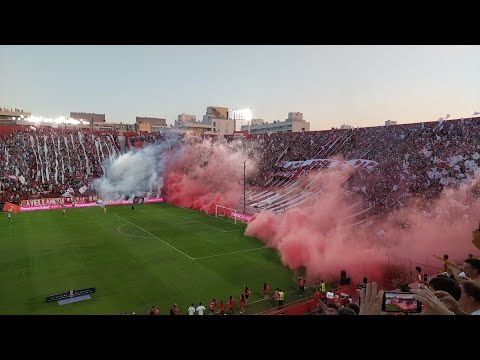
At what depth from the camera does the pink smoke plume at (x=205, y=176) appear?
121ft

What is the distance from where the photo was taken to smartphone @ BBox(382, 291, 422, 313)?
15.1 feet

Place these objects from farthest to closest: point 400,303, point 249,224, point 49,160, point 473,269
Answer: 1. point 49,160
2. point 249,224
3. point 473,269
4. point 400,303

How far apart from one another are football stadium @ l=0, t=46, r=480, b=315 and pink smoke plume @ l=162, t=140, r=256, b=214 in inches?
7.8

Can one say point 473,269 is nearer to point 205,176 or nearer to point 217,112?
point 205,176

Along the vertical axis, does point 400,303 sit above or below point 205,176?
below

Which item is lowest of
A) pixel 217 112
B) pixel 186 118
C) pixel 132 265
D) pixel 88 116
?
pixel 132 265

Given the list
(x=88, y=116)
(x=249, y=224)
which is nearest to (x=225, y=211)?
(x=249, y=224)

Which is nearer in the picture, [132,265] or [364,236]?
[132,265]

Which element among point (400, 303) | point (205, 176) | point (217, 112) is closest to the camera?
point (400, 303)

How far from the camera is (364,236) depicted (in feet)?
66.1

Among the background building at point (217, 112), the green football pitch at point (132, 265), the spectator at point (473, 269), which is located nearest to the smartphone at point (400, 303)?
the spectator at point (473, 269)

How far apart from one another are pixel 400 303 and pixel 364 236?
16350 mm

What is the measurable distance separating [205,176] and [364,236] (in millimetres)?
23531
